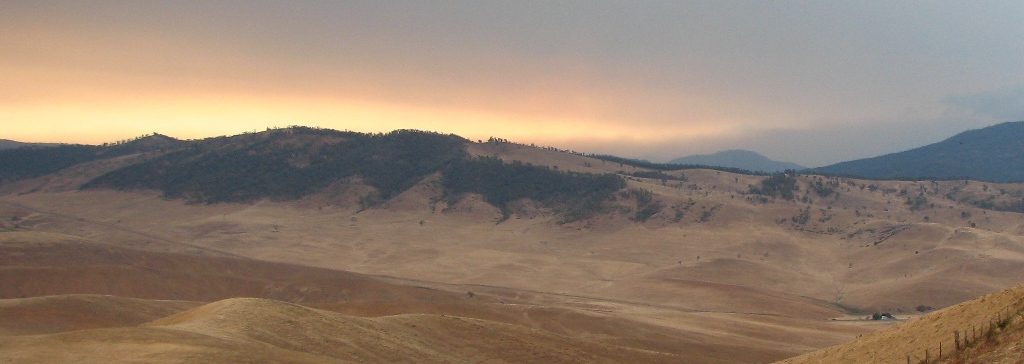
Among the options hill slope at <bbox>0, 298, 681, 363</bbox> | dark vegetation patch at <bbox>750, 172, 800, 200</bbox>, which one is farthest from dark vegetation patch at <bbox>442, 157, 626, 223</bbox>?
hill slope at <bbox>0, 298, 681, 363</bbox>

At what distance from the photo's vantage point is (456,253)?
105750mm

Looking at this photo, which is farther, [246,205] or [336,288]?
[246,205]

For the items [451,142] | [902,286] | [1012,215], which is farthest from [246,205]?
[1012,215]

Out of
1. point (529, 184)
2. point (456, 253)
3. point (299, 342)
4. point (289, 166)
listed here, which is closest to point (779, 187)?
point (529, 184)

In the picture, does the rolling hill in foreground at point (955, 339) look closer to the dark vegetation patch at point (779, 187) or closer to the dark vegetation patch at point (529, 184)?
the dark vegetation patch at point (529, 184)

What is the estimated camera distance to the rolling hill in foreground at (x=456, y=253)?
34.8m

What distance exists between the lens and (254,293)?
61.1 meters

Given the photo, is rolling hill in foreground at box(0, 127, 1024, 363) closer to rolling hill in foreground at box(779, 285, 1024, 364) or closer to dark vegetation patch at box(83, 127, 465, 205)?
dark vegetation patch at box(83, 127, 465, 205)

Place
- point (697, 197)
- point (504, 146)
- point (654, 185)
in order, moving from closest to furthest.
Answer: point (697, 197) < point (654, 185) < point (504, 146)

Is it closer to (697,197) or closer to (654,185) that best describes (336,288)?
(697,197)

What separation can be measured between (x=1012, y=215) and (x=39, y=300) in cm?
12132

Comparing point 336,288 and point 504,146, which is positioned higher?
point 504,146

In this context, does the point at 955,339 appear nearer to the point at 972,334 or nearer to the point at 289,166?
the point at 972,334

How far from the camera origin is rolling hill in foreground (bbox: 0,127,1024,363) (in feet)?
114
